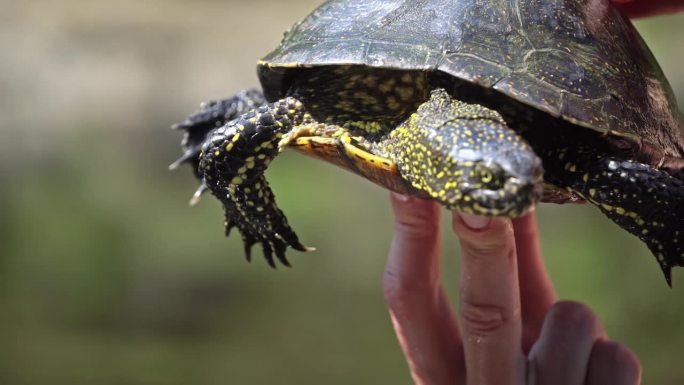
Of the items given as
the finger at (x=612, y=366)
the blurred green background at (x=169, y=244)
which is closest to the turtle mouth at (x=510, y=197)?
the finger at (x=612, y=366)

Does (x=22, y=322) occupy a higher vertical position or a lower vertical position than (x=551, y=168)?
lower

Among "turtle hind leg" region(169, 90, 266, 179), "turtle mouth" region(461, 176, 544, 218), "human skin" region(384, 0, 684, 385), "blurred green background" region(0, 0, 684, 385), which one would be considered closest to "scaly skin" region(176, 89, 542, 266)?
"turtle mouth" region(461, 176, 544, 218)

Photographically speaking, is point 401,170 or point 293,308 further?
point 293,308

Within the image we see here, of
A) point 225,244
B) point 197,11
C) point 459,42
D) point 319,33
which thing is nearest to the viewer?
point 459,42

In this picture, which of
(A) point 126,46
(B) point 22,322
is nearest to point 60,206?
(B) point 22,322

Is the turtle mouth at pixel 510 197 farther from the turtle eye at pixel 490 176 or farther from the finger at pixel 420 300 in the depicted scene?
the finger at pixel 420 300

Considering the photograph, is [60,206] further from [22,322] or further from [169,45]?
[169,45]

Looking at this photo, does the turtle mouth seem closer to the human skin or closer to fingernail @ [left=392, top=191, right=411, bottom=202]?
the human skin
